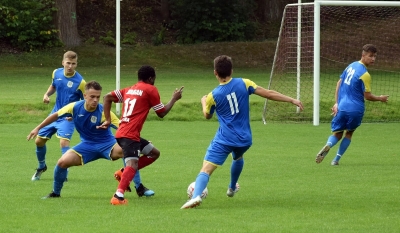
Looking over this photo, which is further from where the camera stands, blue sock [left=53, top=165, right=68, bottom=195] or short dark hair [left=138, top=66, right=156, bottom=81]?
blue sock [left=53, top=165, right=68, bottom=195]

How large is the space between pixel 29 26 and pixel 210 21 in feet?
27.8

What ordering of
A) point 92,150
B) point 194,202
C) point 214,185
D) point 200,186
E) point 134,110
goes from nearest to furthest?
1. point 194,202
2. point 200,186
3. point 134,110
4. point 92,150
5. point 214,185

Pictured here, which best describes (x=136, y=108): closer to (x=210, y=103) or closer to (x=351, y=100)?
(x=210, y=103)

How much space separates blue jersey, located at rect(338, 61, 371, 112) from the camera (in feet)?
44.9

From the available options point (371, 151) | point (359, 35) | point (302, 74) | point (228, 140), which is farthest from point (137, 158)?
point (359, 35)

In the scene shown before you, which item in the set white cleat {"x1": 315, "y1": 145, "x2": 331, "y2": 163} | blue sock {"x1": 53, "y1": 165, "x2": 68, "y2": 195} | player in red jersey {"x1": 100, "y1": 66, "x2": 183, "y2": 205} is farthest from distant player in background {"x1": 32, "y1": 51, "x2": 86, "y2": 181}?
white cleat {"x1": 315, "y1": 145, "x2": 331, "y2": 163}

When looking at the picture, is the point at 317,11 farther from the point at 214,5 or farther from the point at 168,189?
the point at 214,5

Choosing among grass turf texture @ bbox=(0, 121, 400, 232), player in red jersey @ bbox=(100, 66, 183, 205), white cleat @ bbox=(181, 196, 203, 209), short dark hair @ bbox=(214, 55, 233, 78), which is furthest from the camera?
player in red jersey @ bbox=(100, 66, 183, 205)

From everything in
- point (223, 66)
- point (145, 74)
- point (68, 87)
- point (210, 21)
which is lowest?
point (68, 87)

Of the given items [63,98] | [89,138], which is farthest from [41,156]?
[89,138]

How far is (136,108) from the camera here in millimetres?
9734

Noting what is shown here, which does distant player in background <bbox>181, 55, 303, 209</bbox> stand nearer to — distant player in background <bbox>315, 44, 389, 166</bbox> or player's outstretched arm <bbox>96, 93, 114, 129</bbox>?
player's outstretched arm <bbox>96, 93, 114, 129</bbox>

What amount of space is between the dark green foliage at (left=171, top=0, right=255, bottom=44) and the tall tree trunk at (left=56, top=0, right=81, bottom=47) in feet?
16.8

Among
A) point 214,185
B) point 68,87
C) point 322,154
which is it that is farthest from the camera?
point 322,154
